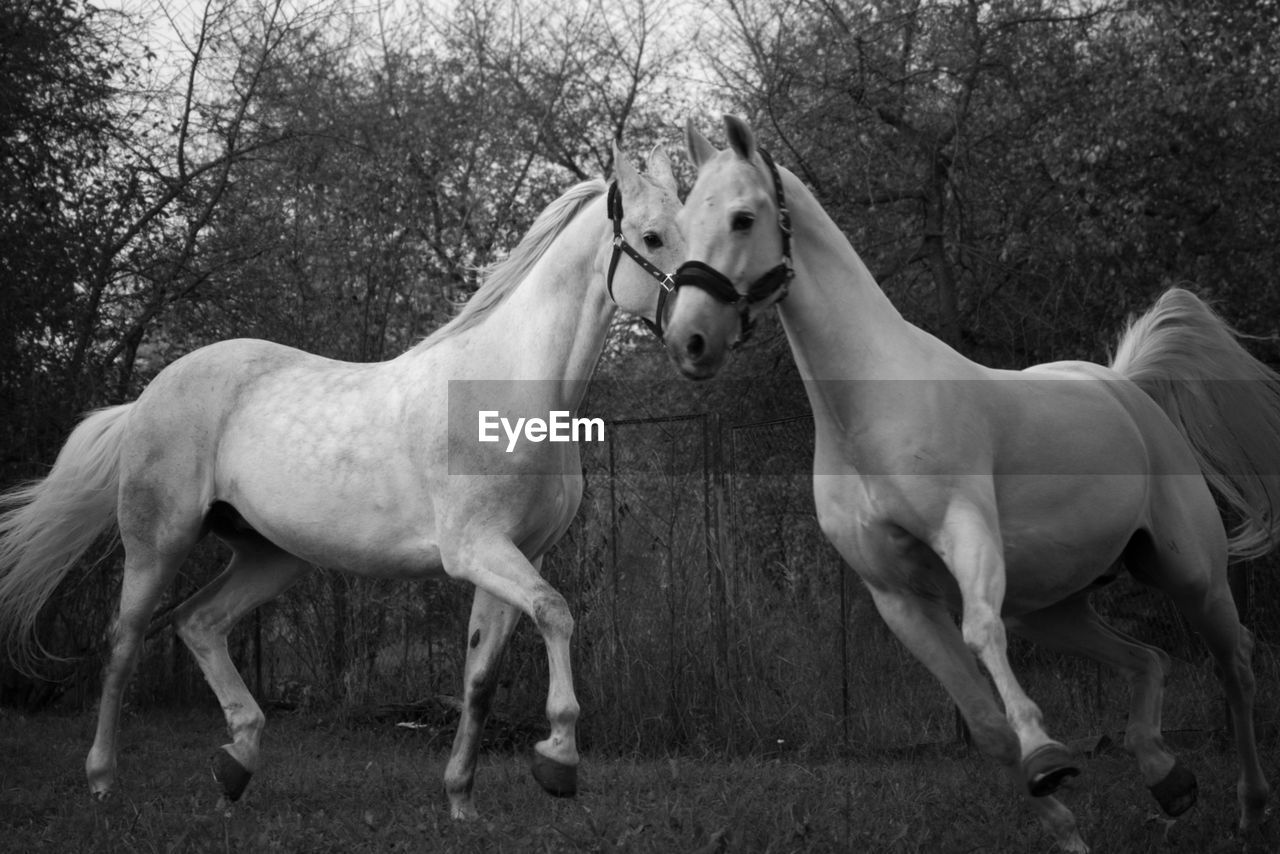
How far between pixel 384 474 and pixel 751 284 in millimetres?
1817

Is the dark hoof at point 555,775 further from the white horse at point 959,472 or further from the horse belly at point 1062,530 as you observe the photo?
the horse belly at point 1062,530

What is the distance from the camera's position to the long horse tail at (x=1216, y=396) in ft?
16.9

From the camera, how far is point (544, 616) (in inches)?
168

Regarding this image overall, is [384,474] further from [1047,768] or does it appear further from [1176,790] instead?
[1176,790]

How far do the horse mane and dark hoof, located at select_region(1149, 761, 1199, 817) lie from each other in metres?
3.00

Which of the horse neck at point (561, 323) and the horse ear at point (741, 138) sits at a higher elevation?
the horse ear at point (741, 138)

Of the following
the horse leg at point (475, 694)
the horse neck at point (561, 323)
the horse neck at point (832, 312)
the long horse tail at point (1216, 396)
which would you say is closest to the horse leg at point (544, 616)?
the horse leg at point (475, 694)

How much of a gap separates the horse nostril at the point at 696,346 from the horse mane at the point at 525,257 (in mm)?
1360

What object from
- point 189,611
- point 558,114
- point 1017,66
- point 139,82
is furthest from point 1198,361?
point 558,114

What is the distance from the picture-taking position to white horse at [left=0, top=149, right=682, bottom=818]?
464 centimetres

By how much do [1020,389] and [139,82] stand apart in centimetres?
806

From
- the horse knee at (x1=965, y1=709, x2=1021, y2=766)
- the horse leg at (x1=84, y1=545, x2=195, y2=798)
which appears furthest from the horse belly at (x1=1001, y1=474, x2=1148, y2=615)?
the horse leg at (x1=84, y1=545, x2=195, y2=798)

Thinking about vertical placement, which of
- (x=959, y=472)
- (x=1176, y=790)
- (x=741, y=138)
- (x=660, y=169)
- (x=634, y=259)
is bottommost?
(x=1176, y=790)

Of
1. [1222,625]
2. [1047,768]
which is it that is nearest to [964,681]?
[1047,768]
